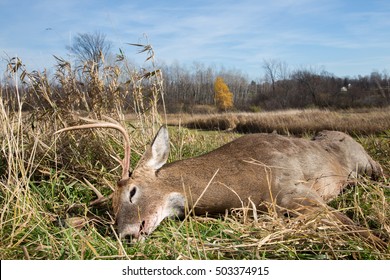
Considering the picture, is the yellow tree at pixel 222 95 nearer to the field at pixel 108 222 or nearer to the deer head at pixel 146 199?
the field at pixel 108 222

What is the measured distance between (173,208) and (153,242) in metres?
0.44

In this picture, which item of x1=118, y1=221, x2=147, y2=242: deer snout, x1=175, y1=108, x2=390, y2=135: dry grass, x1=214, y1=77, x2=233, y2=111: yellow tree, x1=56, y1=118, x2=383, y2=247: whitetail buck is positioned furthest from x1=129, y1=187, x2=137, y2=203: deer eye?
x1=214, y1=77, x2=233, y2=111: yellow tree

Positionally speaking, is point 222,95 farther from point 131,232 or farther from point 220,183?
point 131,232

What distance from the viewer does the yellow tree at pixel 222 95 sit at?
32.4 metres

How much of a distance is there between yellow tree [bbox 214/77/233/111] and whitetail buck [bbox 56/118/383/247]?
27335 millimetres

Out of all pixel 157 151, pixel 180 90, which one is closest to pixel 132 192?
pixel 157 151

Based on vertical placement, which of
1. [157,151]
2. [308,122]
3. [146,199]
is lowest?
[308,122]

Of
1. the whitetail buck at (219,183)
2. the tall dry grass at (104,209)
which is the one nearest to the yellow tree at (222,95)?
the tall dry grass at (104,209)

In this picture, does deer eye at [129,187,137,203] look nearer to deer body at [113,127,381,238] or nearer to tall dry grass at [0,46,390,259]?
deer body at [113,127,381,238]

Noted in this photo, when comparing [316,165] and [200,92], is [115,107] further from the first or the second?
[200,92]

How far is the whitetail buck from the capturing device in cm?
346

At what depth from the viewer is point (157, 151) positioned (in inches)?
146

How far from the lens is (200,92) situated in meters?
33.9
